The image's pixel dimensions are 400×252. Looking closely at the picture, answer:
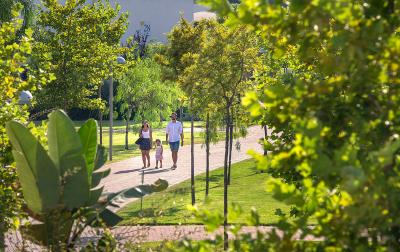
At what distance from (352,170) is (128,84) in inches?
903

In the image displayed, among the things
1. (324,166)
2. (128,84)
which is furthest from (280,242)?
(128,84)

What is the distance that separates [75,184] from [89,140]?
0.61 meters

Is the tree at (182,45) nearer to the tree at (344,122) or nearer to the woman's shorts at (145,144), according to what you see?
the woman's shorts at (145,144)

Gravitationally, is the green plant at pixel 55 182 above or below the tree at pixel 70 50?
below

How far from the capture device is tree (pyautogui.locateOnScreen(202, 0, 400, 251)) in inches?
52.6

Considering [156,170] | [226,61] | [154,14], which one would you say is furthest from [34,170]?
[154,14]

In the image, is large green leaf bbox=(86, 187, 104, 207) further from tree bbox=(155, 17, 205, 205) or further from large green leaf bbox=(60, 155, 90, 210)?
tree bbox=(155, 17, 205, 205)

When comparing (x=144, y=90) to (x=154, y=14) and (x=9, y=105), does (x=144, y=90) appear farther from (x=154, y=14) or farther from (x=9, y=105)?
(x=154, y=14)

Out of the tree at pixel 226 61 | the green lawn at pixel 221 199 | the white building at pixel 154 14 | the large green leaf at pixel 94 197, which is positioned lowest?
the green lawn at pixel 221 199

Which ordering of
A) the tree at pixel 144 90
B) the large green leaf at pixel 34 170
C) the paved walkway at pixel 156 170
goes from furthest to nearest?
the tree at pixel 144 90 < the paved walkway at pixel 156 170 < the large green leaf at pixel 34 170

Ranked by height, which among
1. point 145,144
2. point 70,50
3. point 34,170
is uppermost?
point 70,50

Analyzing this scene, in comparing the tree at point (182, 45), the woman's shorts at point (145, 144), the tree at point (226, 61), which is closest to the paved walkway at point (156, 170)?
the woman's shorts at point (145, 144)

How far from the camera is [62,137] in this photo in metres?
3.45

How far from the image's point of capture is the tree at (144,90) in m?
23.3
